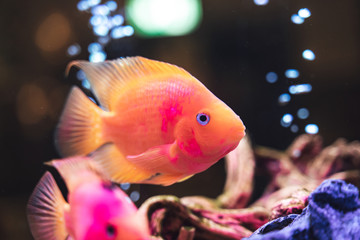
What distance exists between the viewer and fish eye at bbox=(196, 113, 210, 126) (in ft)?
3.09

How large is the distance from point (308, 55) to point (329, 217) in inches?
39.7

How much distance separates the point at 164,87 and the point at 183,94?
0.27ft

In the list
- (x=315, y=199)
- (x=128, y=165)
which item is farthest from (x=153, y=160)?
(x=315, y=199)

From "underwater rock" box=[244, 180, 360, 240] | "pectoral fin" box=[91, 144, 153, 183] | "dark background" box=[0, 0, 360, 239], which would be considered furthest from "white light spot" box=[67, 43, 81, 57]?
"underwater rock" box=[244, 180, 360, 240]

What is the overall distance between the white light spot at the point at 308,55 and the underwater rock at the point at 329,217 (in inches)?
34.4

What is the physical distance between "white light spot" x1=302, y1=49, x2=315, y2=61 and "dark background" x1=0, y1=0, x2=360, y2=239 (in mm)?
32

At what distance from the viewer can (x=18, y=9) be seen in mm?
2514

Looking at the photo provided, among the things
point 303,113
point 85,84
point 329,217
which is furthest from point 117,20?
point 329,217

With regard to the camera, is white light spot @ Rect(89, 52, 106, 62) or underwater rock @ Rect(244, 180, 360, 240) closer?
underwater rock @ Rect(244, 180, 360, 240)

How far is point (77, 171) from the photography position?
1128mm

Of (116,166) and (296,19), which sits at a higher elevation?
(296,19)

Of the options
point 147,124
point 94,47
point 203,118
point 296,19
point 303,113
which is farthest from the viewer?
point 94,47

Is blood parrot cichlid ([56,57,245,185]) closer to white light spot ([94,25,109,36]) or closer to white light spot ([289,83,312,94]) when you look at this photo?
white light spot ([289,83,312,94])

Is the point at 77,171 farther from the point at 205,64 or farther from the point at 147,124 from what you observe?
the point at 205,64
